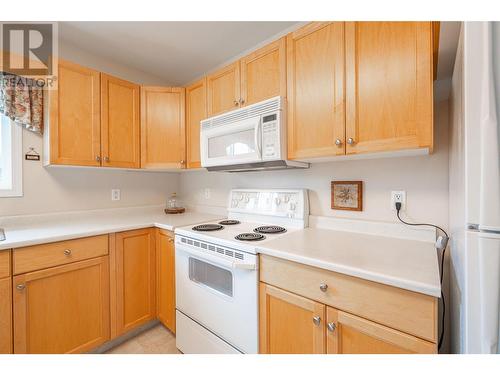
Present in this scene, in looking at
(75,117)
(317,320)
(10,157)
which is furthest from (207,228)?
(10,157)

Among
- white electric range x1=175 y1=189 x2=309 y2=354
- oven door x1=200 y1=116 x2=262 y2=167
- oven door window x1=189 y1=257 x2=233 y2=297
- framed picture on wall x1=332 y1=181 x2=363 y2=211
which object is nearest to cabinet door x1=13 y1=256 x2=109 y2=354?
white electric range x1=175 y1=189 x2=309 y2=354

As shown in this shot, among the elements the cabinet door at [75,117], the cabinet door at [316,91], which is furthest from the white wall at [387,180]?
the cabinet door at [75,117]

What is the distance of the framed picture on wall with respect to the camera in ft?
4.89

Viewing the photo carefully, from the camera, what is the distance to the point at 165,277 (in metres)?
1.82

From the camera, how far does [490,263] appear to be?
0.61 meters

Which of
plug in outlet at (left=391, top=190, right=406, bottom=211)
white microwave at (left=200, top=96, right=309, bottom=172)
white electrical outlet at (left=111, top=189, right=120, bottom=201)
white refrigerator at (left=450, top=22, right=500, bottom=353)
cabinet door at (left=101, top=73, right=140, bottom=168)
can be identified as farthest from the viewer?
white electrical outlet at (left=111, top=189, right=120, bottom=201)

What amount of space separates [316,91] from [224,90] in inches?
31.3

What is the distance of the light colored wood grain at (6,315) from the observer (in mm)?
1232

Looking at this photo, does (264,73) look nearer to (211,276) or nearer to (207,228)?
(207,228)

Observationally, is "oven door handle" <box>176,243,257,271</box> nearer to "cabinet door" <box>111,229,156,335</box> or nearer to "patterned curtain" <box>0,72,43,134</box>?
"cabinet door" <box>111,229,156,335</box>

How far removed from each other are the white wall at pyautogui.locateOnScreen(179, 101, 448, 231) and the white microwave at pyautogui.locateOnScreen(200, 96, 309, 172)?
0.19 meters

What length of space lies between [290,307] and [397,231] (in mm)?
787

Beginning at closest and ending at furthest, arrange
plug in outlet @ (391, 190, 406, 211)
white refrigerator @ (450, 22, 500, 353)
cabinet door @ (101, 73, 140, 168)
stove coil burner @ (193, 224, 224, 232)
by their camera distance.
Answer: white refrigerator @ (450, 22, 500, 353) < plug in outlet @ (391, 190, 406, 211) < stove coil burner @ (193, 224, 224, 232) < cabinet door @ (101, 73, 140, 168)
